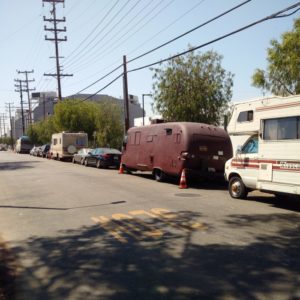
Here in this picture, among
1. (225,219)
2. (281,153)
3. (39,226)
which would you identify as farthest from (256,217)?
(39,226)

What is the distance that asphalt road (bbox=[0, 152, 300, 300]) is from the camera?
5.45 m

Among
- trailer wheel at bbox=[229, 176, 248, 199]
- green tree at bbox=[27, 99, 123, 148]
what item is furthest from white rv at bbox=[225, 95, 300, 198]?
green tree at bbox=[27, 99, 123, 148]

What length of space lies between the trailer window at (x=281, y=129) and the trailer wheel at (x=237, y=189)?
1.87 meters

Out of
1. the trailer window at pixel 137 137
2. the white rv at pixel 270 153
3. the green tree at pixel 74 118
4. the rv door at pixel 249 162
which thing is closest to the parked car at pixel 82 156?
the trailer window at pixel 137 137

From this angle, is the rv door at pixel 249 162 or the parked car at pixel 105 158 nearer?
the rv door at pixel 249 162

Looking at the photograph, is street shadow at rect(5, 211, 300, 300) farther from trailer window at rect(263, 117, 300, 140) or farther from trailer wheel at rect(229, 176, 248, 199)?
trailer wheel at rect(229, 176, 248, 199)

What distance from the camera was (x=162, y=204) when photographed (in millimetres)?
12062

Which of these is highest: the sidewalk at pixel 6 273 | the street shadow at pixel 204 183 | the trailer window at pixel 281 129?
the trailer window at pixel 281 129

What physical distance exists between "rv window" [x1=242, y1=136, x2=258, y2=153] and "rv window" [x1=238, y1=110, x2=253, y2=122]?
3.66 feet

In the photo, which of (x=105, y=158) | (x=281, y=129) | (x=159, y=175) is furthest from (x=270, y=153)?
(x=105, y=158)

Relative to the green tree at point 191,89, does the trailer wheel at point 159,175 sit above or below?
below

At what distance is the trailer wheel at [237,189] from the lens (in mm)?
13055

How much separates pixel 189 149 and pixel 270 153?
5462 mm

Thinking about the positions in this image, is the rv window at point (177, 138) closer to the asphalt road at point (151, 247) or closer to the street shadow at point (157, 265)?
the asphalt road at point (151, 247)
